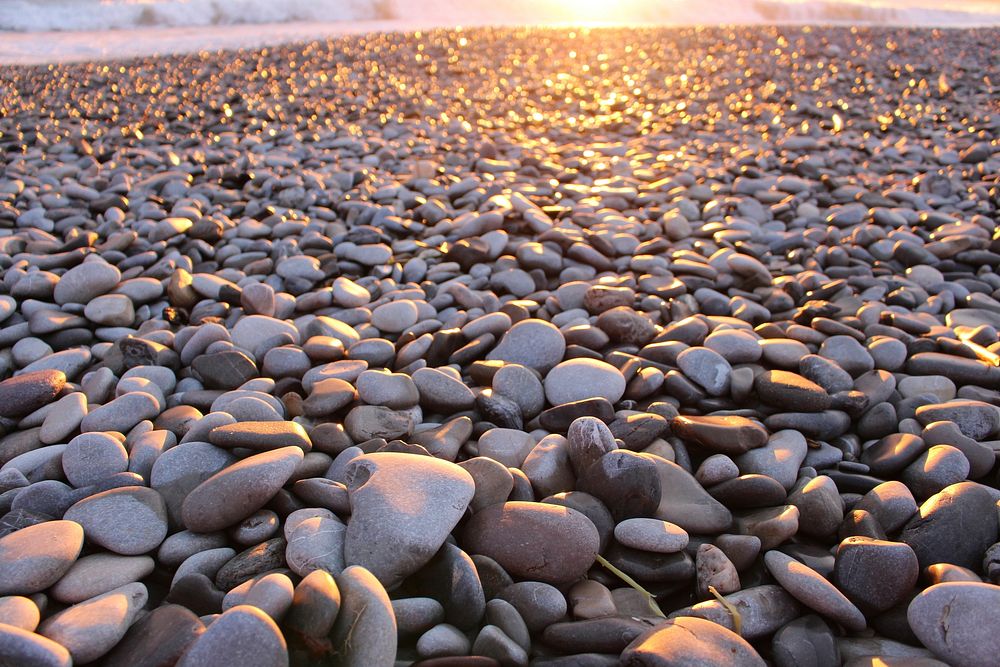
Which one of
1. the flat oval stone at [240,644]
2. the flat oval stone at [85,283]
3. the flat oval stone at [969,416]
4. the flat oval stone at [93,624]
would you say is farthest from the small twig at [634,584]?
the flat oval stone at [85,283]

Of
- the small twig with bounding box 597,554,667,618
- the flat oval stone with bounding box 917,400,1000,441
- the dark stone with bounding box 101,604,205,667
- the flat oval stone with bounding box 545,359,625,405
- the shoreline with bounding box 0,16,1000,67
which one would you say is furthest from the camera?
the shoreline with bounding box 0,16,1000,67

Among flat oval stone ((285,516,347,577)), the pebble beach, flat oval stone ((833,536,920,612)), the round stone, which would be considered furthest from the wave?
flat oval stone ((833,536,920,612))

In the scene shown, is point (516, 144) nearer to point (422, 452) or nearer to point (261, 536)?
point (422, 452)

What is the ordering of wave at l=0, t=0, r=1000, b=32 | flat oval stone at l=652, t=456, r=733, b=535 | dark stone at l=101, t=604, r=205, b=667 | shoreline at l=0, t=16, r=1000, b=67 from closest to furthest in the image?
dark stone at l=101, t=604, r=205, b=667 < flat oval stone at l=652, t=456, r=733, b=535 < shoreline at l=0, t=16, r=1000, b=67 < wave at l=0, t=0, r=1000, b=32

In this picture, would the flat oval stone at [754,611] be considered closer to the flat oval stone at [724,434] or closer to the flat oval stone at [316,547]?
the flat oval stone at [724,434]

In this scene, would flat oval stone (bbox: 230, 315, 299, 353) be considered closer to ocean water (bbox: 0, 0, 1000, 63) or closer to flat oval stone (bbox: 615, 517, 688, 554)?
flat oval stone (bbox: 615, 517, 688, 554)

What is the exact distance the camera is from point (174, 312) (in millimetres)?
2766

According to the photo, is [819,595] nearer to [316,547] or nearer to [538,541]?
[538,541]

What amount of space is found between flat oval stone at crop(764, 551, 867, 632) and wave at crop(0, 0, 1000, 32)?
12756 millimetres

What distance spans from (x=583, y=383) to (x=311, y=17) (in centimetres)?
1269

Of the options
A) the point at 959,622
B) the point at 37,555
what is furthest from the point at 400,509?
the point at 959,622

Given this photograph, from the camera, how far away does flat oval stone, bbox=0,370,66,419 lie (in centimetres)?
207

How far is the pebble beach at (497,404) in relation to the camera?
136cm

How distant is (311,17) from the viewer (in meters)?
12.6
